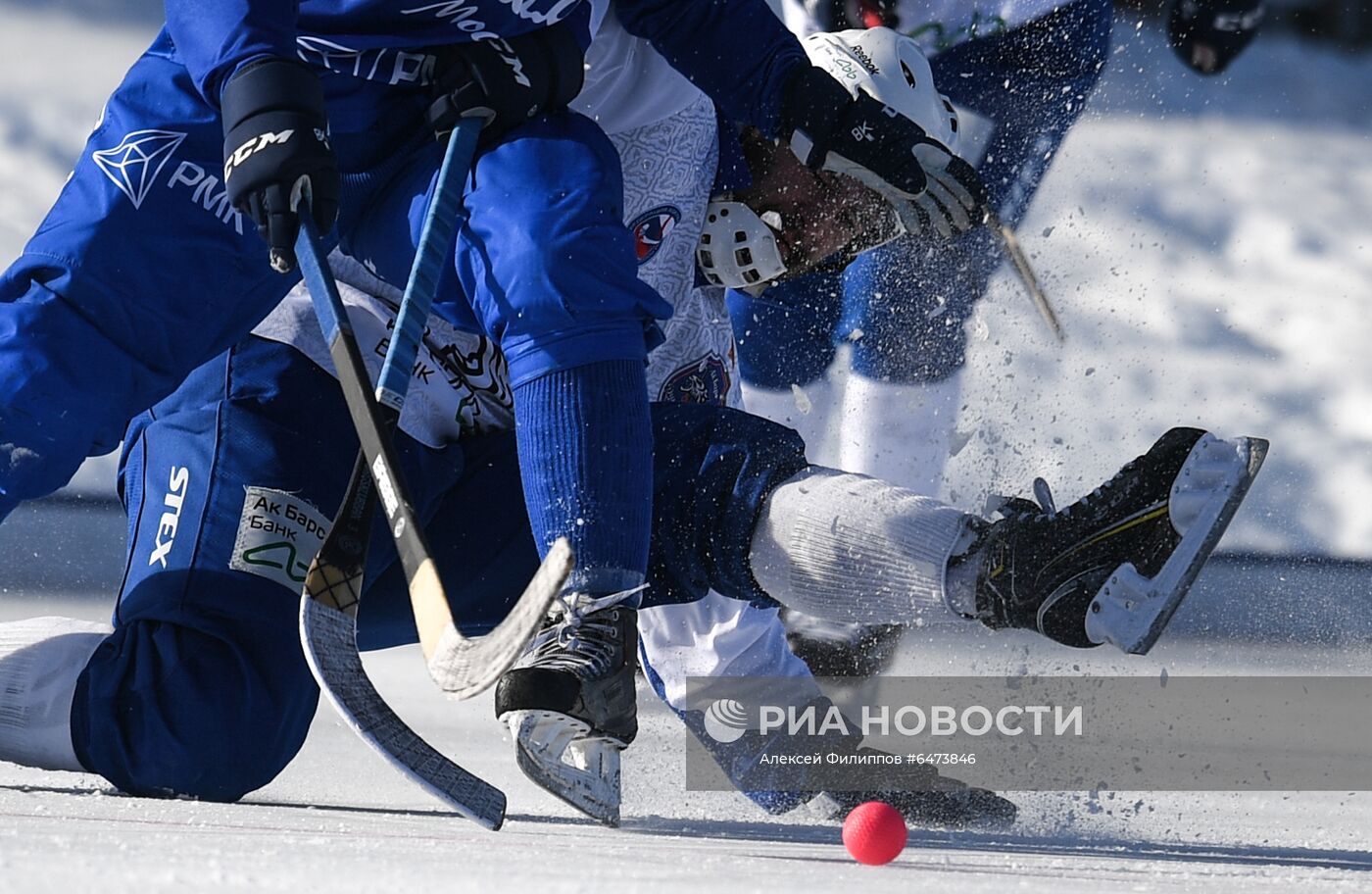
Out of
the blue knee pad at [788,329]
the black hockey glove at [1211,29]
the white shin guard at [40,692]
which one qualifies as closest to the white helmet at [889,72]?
the blue knee pad at [788,329]

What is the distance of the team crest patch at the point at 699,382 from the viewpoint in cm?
204

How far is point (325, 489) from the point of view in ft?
5.68

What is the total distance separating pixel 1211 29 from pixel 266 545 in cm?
319

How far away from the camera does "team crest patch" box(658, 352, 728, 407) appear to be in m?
2.04

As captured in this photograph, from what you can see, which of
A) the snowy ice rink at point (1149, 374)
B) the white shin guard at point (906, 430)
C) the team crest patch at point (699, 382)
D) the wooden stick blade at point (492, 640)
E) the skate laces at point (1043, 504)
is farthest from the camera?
the white shin guard at point (906, 430)

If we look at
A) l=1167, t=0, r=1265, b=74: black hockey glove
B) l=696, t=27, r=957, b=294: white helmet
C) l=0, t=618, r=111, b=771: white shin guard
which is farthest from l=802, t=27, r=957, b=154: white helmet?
l=1167, t=0, r=1265, b=74: black hockey glove

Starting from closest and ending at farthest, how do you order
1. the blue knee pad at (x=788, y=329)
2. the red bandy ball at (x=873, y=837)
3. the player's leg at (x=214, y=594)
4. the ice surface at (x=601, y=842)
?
the ice surface at (x=601, y=842) → the red bandy ball at (x=873, y=837) → the player's leg at (x=214, y=594) → the blue knee pad at (x=788, y=329)

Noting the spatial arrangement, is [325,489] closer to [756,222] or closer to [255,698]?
[255,698]

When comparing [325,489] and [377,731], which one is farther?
[325,489]

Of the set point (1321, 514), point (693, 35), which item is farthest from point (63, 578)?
point (1321, 514)

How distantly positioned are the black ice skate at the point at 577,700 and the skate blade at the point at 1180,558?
16.8 inches

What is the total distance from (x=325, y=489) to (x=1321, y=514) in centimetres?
321

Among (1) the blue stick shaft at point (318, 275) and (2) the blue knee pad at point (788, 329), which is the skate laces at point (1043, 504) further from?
(2) the blue knee pad at point (788, 329)

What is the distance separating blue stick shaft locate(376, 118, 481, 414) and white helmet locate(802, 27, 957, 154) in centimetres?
64
